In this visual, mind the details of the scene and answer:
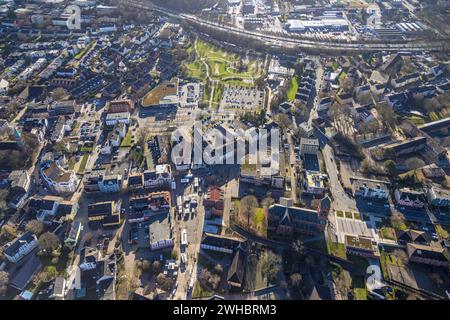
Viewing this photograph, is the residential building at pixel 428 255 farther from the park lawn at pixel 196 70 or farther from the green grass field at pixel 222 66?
the park lawn at pixel 196 70

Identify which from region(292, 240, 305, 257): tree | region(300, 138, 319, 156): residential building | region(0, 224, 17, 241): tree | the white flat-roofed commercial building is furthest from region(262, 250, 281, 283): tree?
the white flat-roofed commercial building

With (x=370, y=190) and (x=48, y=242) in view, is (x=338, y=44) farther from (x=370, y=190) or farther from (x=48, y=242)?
(x=48, y=242)

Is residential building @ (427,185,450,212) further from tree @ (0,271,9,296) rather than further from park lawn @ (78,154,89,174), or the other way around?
tree @ (0,271,9,296)

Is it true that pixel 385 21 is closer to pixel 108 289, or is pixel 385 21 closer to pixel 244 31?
pixel 244 31

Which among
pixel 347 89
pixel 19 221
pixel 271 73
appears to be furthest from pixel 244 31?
pixel 19 221

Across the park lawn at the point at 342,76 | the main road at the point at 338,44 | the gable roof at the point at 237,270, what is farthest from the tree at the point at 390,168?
the main road at the point at 338,44

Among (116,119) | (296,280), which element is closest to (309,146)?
(296,280)
